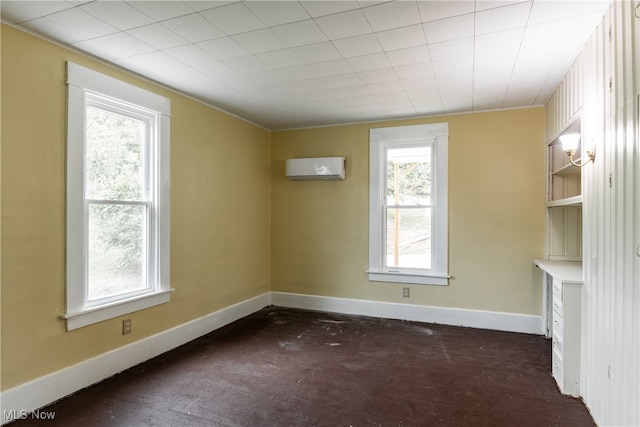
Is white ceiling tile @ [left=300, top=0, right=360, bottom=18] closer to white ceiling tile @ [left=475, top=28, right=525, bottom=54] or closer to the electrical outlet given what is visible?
white ceiling tile @ [left=475, top=28, right=525, bottom=54]

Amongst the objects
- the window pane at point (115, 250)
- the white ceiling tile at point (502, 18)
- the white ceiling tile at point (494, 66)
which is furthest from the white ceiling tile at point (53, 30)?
the white ceiling tile at point (494, 66)

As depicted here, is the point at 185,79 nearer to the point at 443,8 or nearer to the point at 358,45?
the point at 358,45

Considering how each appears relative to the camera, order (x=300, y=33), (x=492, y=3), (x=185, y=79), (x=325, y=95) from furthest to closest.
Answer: (x=325, y=95)
(x=185, y=79)
(x=300, y=33)
(x=492, y=3)

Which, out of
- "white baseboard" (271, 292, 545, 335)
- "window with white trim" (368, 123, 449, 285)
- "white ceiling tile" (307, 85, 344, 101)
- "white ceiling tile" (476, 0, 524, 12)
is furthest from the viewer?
"window with white trim" (368, 123, 449, 285)

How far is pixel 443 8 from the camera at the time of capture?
1.98 metres

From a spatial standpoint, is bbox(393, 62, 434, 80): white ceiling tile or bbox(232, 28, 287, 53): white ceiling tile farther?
bbox(393, 62, 434, 80): white ceiling tile

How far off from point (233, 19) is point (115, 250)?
204cm

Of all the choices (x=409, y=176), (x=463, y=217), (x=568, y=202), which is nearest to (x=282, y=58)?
(x=409, y=176)

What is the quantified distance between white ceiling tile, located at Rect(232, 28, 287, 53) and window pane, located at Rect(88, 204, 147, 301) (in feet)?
5.50

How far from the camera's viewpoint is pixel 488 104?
Answer: 3764 millimetres

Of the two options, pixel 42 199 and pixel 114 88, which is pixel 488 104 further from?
pixel 42 199

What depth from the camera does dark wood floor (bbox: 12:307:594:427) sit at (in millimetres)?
2242

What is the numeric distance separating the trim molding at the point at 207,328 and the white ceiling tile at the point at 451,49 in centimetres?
282

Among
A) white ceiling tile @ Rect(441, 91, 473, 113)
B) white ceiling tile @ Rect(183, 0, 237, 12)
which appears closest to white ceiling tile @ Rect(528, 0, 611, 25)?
white ceiling tile @ Rect(441, 91, 473, 113)
